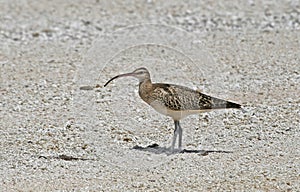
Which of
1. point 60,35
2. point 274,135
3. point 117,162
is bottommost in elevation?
point 117,162

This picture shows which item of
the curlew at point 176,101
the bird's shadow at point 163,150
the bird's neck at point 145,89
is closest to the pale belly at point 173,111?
the curlew at point 176,101

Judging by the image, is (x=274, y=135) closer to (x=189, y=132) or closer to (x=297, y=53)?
(x=189, y=132)

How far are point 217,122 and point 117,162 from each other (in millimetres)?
1501

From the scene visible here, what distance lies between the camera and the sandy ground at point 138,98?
259 inches

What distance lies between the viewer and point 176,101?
22.8ft

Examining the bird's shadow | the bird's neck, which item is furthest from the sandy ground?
the bird's neck

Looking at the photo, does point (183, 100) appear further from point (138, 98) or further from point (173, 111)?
point (138, 98)

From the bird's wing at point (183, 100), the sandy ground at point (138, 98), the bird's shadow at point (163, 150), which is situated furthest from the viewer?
the bird's shadow at point (163, 150)

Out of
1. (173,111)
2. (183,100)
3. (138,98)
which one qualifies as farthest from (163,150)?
(138,98)

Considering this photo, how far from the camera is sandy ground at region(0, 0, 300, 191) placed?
6578mm

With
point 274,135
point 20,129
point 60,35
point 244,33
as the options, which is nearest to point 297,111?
point 274,135

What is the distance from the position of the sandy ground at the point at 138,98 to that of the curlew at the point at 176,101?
0.37m

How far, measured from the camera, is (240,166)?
6.66 m

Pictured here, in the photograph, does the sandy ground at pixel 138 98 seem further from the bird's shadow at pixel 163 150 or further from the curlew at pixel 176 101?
Answer: the curlew at pixel 176 101
